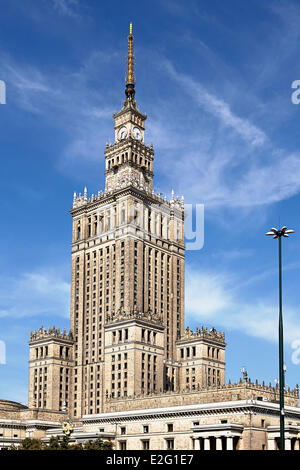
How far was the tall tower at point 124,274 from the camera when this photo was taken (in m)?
152

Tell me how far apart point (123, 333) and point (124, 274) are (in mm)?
20334

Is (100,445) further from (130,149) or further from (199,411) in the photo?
(130,149)

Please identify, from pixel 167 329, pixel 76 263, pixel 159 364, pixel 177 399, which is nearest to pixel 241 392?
pixel 177 399

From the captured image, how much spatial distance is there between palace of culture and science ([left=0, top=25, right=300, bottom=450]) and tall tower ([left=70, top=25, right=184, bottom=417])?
289 mm

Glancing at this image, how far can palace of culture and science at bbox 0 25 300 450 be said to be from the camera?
433ft

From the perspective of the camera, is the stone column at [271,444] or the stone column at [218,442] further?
the stone column at [271,444]

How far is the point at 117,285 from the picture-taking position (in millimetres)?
166625

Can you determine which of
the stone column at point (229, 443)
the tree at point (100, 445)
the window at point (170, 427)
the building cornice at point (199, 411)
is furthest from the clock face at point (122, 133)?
the stone column at point (229, 443)

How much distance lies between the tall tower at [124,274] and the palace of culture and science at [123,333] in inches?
11.4

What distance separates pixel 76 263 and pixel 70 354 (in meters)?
25.9

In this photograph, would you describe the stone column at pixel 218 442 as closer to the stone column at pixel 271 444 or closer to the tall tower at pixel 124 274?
the stone column at pixel 271 444
